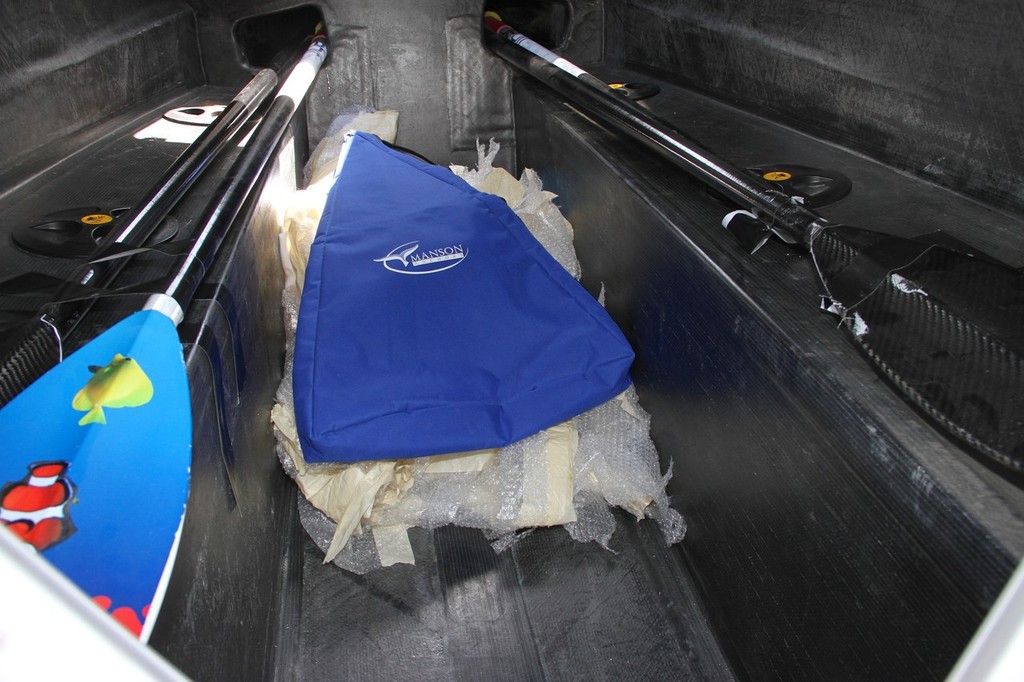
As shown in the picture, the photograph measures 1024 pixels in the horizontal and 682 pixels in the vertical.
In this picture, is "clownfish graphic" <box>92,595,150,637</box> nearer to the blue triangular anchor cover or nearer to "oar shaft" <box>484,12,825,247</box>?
the blue triangular anchor cover

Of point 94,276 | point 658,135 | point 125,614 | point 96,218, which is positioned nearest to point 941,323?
point 658,135

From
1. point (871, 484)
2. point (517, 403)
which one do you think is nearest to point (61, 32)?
point (517, 403)

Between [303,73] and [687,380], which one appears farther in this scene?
[303,73]

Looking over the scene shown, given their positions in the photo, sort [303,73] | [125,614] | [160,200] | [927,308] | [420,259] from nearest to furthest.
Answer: [125,614]
[927,308]
[160,200]
[420,259]
[303,73]

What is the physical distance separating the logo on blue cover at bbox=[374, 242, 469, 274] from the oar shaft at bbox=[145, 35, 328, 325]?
0.80 feet

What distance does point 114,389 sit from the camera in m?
0.62

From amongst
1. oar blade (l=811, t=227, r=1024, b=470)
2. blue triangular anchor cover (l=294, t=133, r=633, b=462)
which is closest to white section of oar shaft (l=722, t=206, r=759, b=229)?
oar blade (l=811, t=227, r=1024, b=470)

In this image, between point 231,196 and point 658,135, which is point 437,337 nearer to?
point 231,196

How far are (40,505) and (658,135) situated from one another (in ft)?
3.33

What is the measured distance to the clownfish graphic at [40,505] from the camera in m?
0.48

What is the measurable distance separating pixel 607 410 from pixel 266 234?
641mm

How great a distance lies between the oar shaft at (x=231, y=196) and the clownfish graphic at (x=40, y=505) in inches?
8.0

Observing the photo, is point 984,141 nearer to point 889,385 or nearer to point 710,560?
point 889,385

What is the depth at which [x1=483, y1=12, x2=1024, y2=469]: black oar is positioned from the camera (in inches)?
24.0
